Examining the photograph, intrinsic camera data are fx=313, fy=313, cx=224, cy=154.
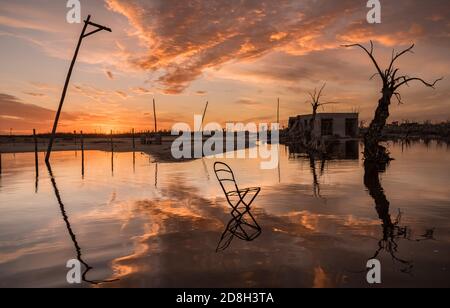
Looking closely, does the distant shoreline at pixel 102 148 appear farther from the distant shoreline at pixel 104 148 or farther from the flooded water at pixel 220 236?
the flooded water at pixel 220 236

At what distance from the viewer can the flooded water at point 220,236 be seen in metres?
4.77

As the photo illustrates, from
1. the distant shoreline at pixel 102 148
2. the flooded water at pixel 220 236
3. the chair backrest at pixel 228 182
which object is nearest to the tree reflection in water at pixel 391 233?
the flooded water at pixel 220 236

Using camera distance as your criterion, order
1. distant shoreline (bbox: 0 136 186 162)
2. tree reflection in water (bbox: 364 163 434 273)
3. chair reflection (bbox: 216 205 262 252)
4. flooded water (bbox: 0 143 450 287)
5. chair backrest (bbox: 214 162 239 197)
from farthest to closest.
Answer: distant shoreline (bbox: 0 136 186 162)
chair backrest (bbox: 214 162 239 197)
chair reflection (bbox: 216 205 262 252)
tree reflection in water (bbox: 364 163 434 273)
flooded water (bbox: 0 143 450 287)

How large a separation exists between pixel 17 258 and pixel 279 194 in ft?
26.6

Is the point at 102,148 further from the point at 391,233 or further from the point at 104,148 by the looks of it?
the point at 391,233

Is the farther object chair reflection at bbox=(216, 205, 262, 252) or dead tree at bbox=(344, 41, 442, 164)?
dead tree at bbox=(344, 41, 442, 164)

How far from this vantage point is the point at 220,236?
670 cm

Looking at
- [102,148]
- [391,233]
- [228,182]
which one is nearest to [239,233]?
[391,233]

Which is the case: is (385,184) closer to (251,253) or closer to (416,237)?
(416,237)

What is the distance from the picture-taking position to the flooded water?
4773 mm

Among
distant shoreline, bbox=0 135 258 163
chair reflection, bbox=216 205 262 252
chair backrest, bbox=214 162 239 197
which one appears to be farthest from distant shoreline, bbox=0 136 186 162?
chair reflection, bbox=216 205 262 252

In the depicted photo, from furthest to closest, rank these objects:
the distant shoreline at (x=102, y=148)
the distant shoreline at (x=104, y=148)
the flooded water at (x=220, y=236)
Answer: the distant shoreline at (x=102, y=148)
the distant shoreline at (x=104, y=148)
the flooded water at (x=220, y=236)

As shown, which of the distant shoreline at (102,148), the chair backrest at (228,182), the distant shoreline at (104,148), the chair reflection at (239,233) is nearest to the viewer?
the chair reflection at (239,233)

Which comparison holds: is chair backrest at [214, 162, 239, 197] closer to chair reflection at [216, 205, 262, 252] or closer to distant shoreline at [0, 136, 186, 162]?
chair reflection at [216, 205, 262, 252]
